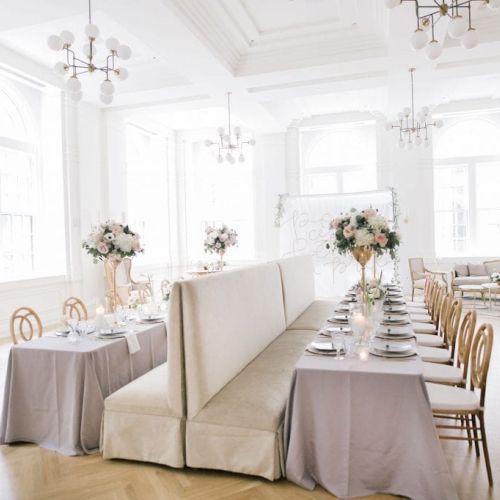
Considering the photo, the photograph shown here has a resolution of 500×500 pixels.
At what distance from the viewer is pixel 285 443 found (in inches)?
104

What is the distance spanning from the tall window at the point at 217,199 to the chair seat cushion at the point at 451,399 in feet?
29.8

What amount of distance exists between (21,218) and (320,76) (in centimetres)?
551

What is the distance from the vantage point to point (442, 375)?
3.11 meters

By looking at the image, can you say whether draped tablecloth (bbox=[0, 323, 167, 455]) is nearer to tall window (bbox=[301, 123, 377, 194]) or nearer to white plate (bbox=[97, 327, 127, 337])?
white plate (bbox=[97, 327, 127, 337])

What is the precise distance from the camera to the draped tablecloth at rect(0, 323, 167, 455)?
122 inches

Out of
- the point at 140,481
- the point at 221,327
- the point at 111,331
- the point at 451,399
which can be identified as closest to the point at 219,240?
the point at 111,331

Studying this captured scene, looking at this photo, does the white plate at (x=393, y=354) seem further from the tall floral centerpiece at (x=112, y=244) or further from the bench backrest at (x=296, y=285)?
the tall floral centerpiece at (x=112, y=244)

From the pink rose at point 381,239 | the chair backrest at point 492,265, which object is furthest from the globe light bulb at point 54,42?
the chair backrest at point 492,265

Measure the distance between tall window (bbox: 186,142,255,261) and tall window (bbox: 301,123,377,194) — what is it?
1509 millimetres

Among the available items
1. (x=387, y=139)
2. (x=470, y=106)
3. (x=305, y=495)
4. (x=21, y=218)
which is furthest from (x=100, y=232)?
(x=470, y=106)

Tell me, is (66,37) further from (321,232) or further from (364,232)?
(321,232)

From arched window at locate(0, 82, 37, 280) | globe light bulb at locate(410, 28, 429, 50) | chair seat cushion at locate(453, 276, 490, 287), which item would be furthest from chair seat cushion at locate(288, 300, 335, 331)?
arched window at locate(0, 82, 37, 280)

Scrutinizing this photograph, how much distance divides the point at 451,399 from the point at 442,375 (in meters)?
0.47

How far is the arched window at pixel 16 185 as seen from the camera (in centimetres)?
742
